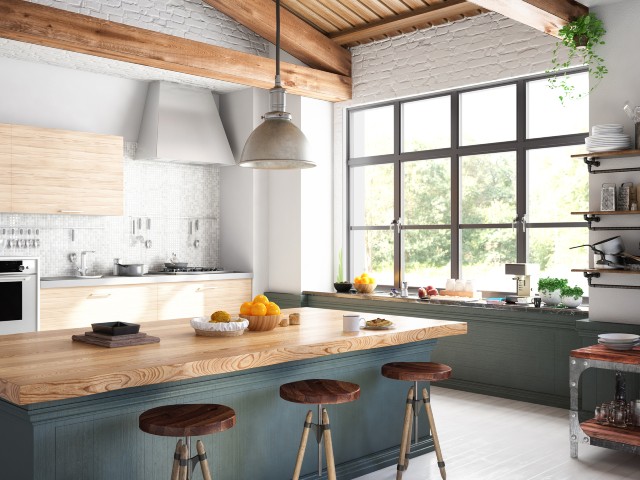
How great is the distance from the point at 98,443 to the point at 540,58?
4.79 m

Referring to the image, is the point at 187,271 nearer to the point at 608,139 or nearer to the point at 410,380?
the point at 410,380

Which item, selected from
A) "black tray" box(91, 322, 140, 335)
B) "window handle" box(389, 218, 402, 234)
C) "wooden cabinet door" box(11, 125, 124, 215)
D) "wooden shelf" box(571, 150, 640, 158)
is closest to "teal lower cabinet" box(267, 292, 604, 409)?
"window handle" box(389, 218, 402, 234)

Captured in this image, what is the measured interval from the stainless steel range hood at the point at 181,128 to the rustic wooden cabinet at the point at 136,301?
139cm

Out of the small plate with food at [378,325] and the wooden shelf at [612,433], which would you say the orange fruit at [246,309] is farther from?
the wooden shelf at [612,433]

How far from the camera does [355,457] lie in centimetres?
405

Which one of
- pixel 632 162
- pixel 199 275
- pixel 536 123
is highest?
pixel 536 123

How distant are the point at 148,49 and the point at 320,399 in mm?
3813

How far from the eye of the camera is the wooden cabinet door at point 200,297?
7.10 meters

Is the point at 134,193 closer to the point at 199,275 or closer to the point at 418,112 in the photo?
the point at 199,275

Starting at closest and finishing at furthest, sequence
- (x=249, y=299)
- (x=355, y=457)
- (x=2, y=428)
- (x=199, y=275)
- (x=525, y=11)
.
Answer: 1. (x=2, y=428)
2. (x=355, y=457)
3. (x=525, y=11)
4. (x=199, y=275)
5. (x=249, y=299)

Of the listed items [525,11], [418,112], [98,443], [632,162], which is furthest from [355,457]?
[418,112]

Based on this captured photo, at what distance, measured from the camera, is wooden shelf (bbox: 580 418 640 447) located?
4.10m

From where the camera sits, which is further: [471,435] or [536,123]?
[536,123]

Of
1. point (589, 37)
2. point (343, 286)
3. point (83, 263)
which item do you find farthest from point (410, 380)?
point (83, 263)
